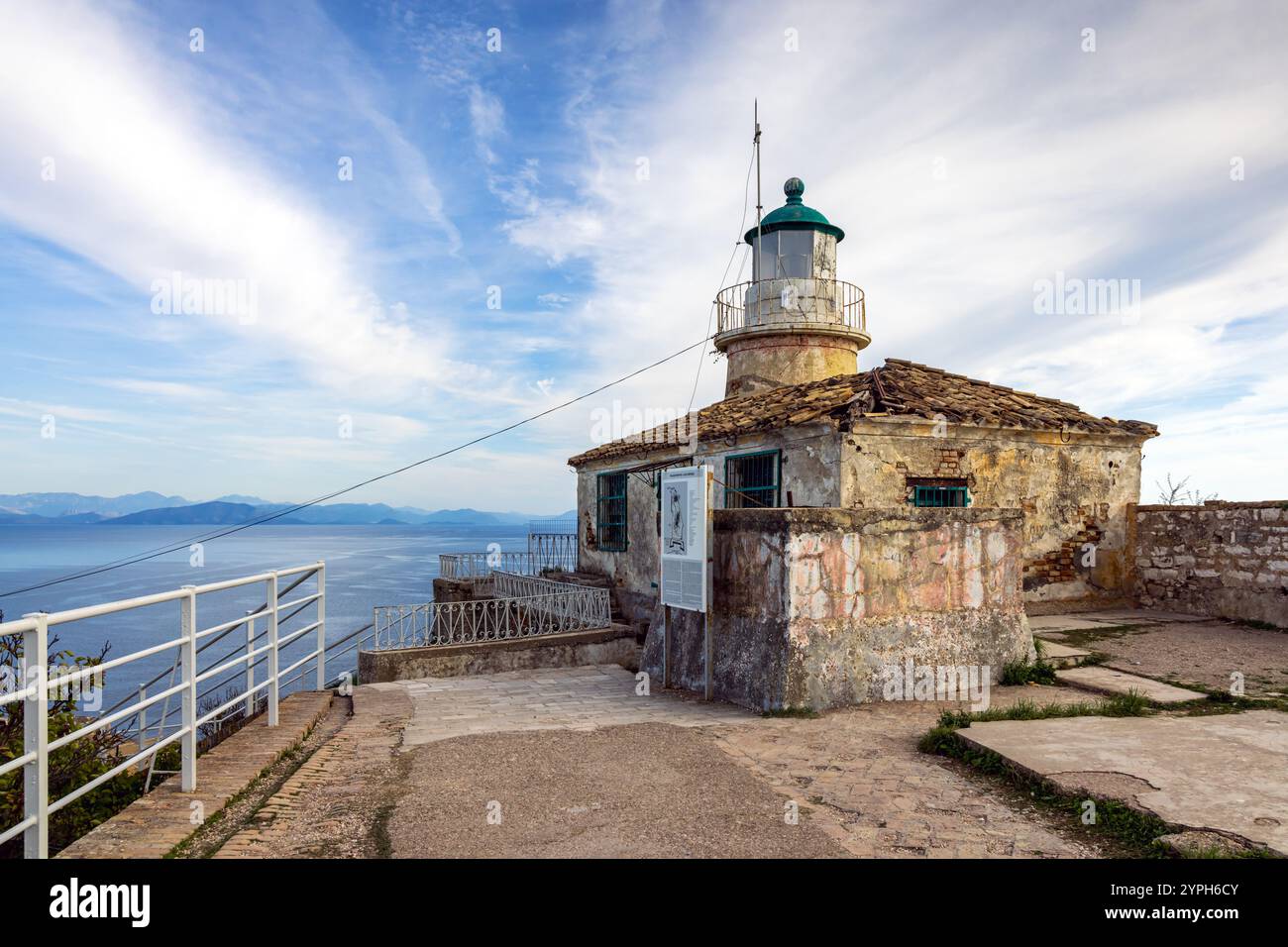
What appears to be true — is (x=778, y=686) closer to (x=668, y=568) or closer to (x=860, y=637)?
(x=860, y=637)

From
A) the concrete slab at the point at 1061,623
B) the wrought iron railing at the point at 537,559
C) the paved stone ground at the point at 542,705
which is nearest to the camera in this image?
the paved stone ground at the point at 542,705

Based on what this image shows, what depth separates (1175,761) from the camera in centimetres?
481

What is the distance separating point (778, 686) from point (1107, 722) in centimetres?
252

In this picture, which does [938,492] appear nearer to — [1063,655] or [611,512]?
[1063,655]

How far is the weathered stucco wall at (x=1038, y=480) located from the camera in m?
11.1

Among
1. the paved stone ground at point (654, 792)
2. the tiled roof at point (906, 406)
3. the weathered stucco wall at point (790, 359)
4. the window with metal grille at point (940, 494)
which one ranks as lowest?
the paved stone ground at point (654, 792)

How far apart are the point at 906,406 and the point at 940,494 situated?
4.59 ft

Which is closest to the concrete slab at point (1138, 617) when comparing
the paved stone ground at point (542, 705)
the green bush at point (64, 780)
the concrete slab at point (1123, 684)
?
the concrete slab at point (1123, 684)

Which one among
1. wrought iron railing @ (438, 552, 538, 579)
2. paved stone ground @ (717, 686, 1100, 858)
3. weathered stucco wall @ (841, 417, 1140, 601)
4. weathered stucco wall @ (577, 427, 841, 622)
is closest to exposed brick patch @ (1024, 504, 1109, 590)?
weathered stucco wall @ (841, 417, 1140, 601)

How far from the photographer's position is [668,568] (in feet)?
27.5

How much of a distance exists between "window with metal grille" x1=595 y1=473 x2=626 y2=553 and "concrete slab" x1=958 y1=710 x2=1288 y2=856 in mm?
11624

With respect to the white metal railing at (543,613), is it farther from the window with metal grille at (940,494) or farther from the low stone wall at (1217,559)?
the low stone wall at (1217,559)

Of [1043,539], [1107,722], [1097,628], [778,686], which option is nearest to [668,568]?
[778,686]

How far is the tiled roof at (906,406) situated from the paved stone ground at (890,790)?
5.40m
